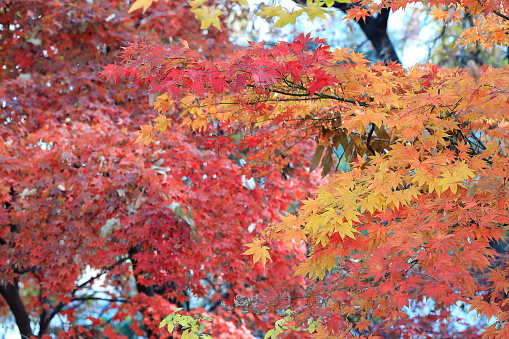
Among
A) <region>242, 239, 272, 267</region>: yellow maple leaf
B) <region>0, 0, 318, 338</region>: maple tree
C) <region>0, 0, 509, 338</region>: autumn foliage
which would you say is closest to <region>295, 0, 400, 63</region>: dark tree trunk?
<region>0, 0, 509, 338</region>: autumn foliage

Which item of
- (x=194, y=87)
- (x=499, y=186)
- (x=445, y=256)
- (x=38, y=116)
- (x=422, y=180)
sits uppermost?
(x=38, y=116)

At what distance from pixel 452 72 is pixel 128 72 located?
236 centimetres

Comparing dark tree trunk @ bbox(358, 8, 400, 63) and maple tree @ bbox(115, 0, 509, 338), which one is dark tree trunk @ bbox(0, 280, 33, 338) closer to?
maple tree @ bbox(115, 0, 509, 338)

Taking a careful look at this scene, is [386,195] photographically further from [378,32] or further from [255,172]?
[378,32]

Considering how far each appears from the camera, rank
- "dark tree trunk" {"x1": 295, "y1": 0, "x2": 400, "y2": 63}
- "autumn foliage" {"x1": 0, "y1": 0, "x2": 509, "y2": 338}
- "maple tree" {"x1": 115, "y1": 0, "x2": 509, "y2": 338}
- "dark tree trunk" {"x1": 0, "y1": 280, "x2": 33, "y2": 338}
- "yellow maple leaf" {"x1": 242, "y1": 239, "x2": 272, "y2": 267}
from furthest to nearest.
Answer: "dark tree trunk" {"x1": 295, "y1": 0, "x2": 400, "y2": 63} → "dark tree trunk" {"x1": 0, "y1": 280, "x2": 33, "y2": 338} → "yellow maple leaf" {"x1": 242, "y1": 239, "x2": 272, "y2": 267} → "autumn foliage" {"x1": 0, "y1": 0, "x2": 509, "y2": 338} → "maple tree" {"x1": 115, "y1": 0, "x2": 509, "y2": 338}

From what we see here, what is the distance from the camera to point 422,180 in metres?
2.56

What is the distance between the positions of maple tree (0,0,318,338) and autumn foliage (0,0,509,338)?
3 centimetres

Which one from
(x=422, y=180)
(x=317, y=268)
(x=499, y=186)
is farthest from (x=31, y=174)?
(x=499, y=186)

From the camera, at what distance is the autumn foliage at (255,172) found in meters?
2.54

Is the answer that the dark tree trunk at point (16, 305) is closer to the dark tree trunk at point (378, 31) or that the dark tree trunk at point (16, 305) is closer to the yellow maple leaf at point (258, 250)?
the yellow maple leaf at point (258, 250)

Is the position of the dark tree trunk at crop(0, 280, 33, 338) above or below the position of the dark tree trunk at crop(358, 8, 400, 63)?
below

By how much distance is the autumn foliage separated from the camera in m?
2.54

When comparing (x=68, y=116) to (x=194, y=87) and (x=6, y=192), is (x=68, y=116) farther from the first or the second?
(x=194, y=87)

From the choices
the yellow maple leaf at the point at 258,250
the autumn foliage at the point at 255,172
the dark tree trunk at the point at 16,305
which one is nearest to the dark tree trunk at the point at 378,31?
the autumn foliage at the point at 255,172
